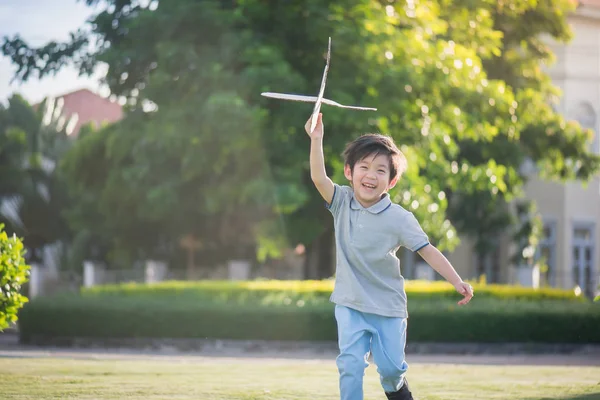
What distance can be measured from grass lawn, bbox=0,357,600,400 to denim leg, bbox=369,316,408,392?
5.92 ft

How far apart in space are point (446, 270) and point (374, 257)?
1.32 ft

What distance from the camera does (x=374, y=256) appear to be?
6.81m

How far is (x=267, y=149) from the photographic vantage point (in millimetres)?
23266

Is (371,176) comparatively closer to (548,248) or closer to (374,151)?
(374,151)

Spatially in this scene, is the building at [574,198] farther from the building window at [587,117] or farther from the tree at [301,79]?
the tree at [301,79]

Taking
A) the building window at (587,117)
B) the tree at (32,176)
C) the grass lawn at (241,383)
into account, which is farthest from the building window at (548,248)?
the grass lawn at (241,383)

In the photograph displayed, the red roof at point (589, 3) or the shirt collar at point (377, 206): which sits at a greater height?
the red roof at point (589, 3)

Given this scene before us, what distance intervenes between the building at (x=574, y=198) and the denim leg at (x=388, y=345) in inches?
1314

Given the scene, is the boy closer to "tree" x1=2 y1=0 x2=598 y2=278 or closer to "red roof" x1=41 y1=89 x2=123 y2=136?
"tree" x1=2 y1=0 x2=598 y2=278

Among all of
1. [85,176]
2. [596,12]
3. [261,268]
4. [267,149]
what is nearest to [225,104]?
[267,149]

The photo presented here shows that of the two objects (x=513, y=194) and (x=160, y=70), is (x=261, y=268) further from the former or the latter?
(x=160, y=70)

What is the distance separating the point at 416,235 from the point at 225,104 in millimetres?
15761

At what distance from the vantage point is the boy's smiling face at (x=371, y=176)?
22.3 feet

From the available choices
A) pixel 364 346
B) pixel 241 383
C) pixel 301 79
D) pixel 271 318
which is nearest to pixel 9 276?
pixel 241 383
